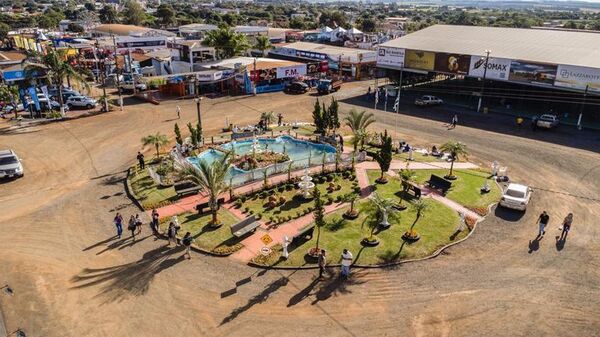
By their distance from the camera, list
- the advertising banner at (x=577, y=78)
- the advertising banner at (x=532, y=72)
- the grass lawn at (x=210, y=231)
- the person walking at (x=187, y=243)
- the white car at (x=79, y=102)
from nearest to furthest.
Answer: the person walking at (x=187, y=243)
the grass lawn at (x=210, y=231)
the advertising banner at (x=577, y=78)
the advertising banner at (x=532, y=72)
the white car at (x=79, y=102)

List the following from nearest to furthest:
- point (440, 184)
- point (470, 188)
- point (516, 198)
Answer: point (516, 198) < point (440, 184) < point (470, 188)

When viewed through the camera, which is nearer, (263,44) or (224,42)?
(224,42)

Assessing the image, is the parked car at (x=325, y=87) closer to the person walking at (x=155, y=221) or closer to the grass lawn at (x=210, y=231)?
the grass lawn at (x=210, y=231)

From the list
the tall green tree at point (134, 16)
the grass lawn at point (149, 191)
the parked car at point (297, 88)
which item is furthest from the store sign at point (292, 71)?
the tall green tree at point (134, 16)

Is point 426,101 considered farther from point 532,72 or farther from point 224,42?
point 224,42

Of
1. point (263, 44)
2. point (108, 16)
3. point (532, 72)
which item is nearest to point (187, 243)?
point (532, 72)

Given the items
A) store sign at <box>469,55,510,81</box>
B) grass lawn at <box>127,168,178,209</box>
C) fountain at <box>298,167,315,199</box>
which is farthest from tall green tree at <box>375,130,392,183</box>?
store sign at <box>469,55,510,81</box>

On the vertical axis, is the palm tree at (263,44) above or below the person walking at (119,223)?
above
